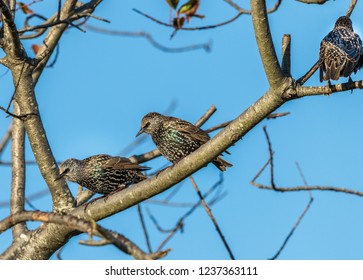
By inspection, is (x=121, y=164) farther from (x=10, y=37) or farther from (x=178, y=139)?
(x=10, y=37)

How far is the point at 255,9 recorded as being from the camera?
4.76 metres

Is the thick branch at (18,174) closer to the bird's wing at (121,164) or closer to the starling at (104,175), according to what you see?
the starling at (104,175)

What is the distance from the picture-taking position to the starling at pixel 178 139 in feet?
24.8

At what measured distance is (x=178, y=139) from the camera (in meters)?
7.65

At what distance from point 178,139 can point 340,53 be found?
6.76 feet

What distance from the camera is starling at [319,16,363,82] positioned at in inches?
240

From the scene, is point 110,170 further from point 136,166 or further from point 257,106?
point 257,106

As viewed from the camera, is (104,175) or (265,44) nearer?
(265,44)

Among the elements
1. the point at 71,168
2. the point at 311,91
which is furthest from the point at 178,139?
the point at 311,91

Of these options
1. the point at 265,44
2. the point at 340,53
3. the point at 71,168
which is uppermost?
the point at 71,168

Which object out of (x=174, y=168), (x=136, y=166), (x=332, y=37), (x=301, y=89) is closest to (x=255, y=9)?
(x=301, y=89)

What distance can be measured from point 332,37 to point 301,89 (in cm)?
176

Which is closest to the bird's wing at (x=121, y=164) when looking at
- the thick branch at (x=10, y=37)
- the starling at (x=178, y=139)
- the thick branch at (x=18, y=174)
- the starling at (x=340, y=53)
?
the starling at (x=178, y=139)

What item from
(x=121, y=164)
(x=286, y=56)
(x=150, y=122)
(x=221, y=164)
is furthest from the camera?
(x=150, y=122)
